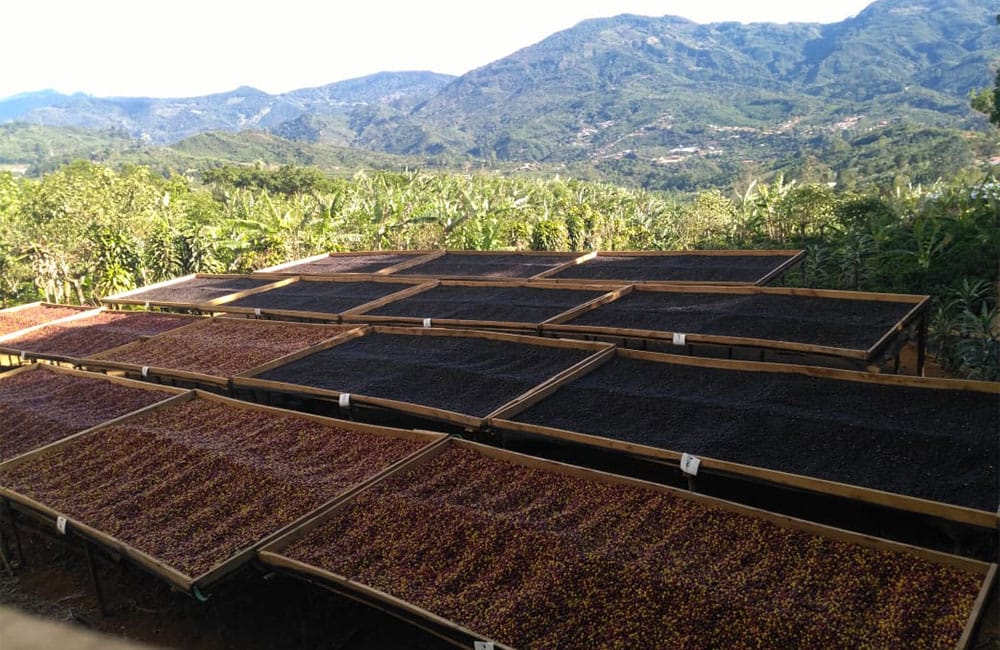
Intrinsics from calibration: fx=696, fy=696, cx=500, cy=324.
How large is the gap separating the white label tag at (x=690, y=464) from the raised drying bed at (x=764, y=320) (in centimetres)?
266

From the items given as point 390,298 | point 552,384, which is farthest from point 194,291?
point 552,384

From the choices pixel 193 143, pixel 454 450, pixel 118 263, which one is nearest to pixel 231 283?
pixel 118 263

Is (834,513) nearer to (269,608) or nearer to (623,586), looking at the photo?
(623,586)

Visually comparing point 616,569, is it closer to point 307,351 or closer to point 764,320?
point 764,320

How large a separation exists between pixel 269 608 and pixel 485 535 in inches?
78.9

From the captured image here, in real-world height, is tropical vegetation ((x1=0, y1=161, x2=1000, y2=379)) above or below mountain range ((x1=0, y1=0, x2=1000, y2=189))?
below

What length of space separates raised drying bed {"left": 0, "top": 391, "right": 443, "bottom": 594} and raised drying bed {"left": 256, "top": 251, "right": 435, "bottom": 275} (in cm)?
782

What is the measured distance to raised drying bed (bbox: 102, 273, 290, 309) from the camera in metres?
12.8

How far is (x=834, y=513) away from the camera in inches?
181

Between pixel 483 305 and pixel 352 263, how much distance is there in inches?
260

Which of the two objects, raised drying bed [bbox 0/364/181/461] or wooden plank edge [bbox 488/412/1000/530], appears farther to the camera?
raised drying bed [bbox 0/364/181/461]

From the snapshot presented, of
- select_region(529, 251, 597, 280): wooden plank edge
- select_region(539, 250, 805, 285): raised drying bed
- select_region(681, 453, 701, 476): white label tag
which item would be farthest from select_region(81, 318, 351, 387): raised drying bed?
select_region(681, 453, 701, 476): white label tag

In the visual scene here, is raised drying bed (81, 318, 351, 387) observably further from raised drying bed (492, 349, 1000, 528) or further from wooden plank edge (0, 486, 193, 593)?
raised drying bed (492, 349, 1000, 528)

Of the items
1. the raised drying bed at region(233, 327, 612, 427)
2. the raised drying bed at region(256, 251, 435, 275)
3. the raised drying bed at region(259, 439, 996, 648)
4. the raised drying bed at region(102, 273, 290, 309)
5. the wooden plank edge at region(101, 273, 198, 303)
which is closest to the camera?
the raised drying bed at region(259, 439, 996, 648)
